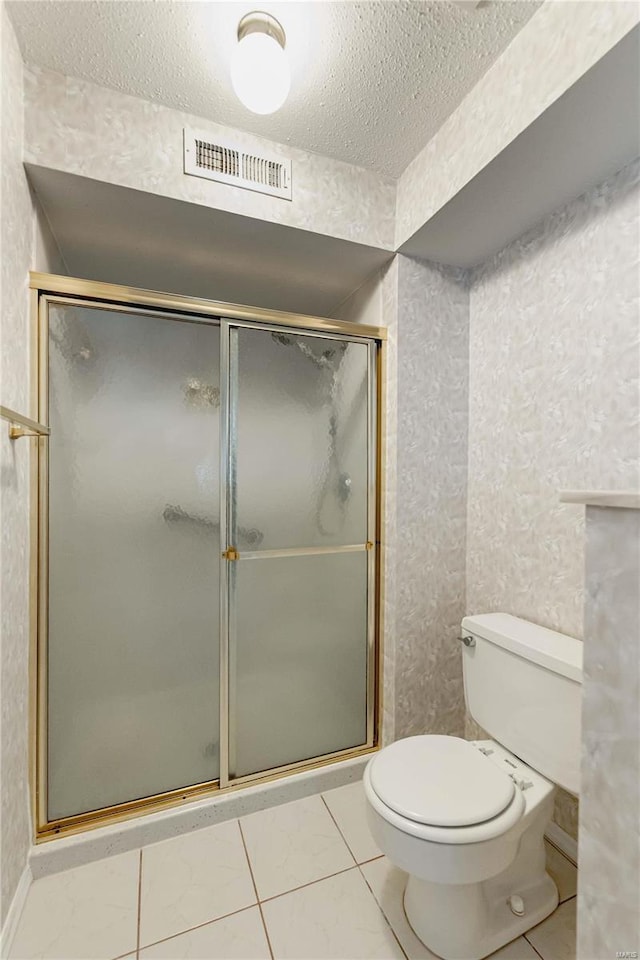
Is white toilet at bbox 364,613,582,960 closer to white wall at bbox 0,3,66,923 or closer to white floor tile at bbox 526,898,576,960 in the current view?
white floor tile at bbox 526,898,576,960

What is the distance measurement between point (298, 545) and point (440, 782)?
0.86 metres

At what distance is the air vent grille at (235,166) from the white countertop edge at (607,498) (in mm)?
1349

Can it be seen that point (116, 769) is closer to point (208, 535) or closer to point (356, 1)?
point (208, 535)

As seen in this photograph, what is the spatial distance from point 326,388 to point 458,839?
1415 mm

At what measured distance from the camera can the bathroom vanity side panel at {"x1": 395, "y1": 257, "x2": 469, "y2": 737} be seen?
1.64m

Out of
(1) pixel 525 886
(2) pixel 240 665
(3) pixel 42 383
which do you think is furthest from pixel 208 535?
(1) pixel 525 886

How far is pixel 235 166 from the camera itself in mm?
1373

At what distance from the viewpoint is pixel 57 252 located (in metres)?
1.59

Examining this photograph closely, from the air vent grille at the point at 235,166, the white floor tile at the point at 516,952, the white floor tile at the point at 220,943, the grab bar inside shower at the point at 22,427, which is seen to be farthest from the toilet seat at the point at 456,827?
the air vent grille at the point at 235,166

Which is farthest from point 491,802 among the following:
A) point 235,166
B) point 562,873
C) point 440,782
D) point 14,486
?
point 235,166

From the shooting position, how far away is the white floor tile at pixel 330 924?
106 centimetres

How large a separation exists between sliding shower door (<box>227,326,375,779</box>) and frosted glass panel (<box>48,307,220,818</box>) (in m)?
0.10

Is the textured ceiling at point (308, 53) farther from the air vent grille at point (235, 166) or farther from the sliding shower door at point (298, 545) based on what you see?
the sliding shower door at point (298, 545)

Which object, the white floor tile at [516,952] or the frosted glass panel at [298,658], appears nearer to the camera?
the white floor tile at [516,952]
